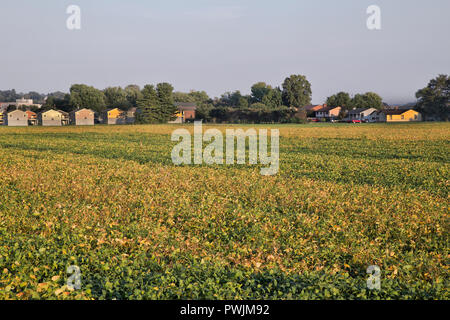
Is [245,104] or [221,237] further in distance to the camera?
[245,104]

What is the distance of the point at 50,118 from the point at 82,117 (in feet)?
31.1

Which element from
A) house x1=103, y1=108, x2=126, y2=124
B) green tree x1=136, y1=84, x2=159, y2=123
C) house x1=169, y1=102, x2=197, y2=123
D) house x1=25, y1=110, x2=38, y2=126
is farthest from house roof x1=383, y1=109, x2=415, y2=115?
house x1=25, y1=110, x2=38, y2=126

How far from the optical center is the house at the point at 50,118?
11944cm

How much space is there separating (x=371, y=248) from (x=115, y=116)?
436 ft

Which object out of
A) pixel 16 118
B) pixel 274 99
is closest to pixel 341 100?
pixel 274 99

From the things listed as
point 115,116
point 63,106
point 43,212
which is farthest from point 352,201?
point 63,106

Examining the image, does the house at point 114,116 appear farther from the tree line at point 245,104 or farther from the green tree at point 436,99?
the green tree at point 436,99

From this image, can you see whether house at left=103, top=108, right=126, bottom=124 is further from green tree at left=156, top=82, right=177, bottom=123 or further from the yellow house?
the yellow house

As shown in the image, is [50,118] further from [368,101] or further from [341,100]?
[368,101]

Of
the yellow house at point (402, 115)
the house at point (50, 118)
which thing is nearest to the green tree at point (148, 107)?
the house at point (50, 118)

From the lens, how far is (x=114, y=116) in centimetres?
13350

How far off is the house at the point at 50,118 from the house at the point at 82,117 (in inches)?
163
